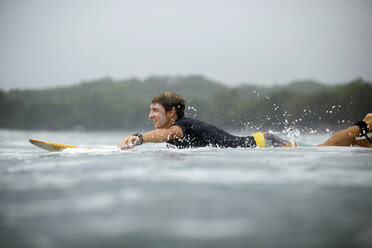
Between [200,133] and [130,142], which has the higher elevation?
[200,133]

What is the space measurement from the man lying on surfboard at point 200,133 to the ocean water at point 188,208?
7.03 ft

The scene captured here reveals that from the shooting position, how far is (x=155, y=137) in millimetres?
4219

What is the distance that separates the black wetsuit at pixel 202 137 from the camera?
470 cm

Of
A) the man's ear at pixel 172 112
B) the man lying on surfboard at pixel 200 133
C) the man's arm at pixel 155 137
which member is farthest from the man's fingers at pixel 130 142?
the man's ear at pixel 172 112

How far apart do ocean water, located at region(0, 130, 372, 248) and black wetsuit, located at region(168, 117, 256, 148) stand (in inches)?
83.1

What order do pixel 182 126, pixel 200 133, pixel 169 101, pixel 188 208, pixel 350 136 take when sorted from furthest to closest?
pixel 350 136
pixel 169 101
pixel 200 133
pixel 182 126
pixel 188 208

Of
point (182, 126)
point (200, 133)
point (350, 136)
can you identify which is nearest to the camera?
point (182, 126)

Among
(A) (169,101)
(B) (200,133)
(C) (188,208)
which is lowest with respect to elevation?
(C) (188,208)

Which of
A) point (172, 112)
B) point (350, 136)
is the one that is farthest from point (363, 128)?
point (172, 112)

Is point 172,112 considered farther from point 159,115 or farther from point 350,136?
point 350,136

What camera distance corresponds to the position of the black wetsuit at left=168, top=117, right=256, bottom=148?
470cm

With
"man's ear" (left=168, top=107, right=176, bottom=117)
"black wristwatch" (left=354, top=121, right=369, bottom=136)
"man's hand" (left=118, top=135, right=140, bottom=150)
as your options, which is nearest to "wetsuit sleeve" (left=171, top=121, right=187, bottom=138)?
"man's ear" (left=168, top=107, right=176, bottom=117)

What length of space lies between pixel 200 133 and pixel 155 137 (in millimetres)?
807

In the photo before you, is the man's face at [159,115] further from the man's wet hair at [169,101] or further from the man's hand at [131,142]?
the man's hand at [131,142]
